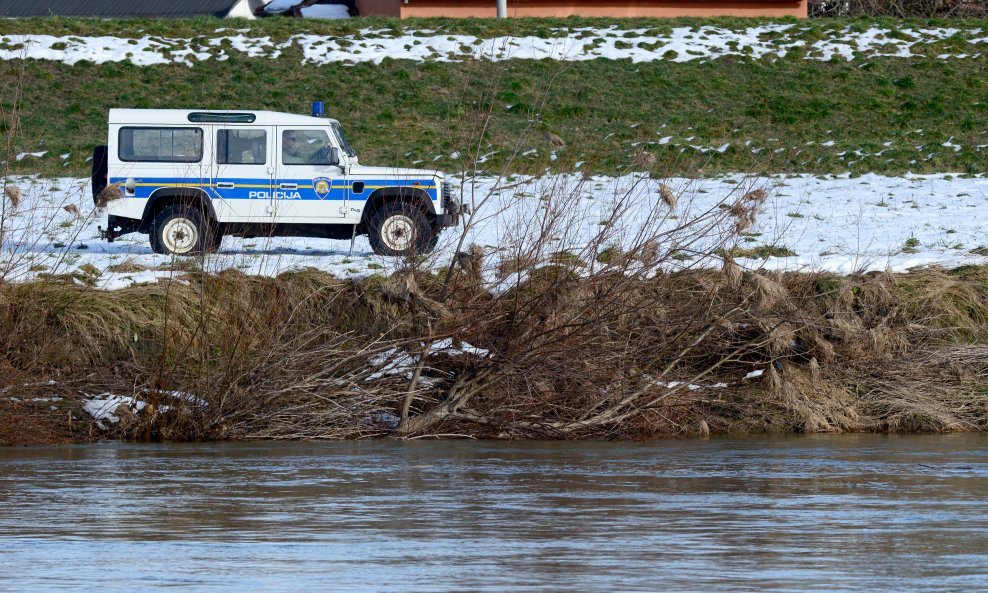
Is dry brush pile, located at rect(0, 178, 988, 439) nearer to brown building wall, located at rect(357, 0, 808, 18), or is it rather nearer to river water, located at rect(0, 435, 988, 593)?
river water, located at rect(0, 435, 988, 593)

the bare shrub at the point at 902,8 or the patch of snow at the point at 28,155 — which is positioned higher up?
the bare shrub at the point at 902,8

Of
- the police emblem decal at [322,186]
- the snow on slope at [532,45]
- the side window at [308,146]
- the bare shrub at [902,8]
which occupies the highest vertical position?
the bare shrub at [902,8]

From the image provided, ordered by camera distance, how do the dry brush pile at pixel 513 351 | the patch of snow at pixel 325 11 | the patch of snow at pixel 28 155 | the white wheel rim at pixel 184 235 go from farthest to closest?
the patch of snow at pixel 325 11 < the patch of snow at pixel 28 155 < the white wheel rim at pixel 184 235 < the dry brush pile at pixel 513 351

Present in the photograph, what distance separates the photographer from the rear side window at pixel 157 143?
17531 mm

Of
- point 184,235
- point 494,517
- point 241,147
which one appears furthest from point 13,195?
point 494,517

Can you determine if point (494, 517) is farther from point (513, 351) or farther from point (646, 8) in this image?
point (646, 8)

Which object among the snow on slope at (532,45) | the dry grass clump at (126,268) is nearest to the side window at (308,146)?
the dry grass clump at (126,268)

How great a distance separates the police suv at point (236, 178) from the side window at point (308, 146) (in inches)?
0.5

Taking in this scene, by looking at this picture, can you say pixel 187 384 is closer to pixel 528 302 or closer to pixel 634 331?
pixel 528 302

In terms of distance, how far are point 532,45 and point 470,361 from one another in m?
22.8

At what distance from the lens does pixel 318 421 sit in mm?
11344

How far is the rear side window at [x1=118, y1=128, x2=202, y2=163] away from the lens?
1753 centimetres

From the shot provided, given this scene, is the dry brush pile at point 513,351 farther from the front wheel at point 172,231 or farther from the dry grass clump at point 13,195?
the front wheel at point 172,231

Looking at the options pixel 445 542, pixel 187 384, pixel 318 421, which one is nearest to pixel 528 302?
pixel 318 421
